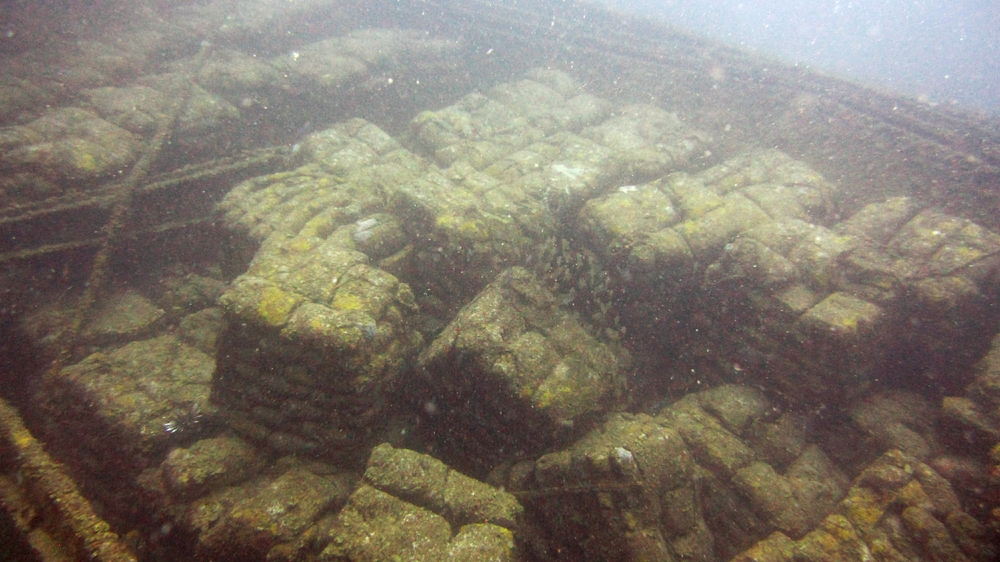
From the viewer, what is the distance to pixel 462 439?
464cm

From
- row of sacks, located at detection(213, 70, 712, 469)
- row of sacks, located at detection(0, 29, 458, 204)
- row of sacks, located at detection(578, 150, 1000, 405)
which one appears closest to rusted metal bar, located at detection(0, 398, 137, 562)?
row of sacks, located at detection(213, 70, 712, 469)

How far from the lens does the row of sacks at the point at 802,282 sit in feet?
17.2

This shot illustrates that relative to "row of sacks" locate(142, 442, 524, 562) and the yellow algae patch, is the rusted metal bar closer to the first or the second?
"row of sacks" locate(142, 442, 524, 562)

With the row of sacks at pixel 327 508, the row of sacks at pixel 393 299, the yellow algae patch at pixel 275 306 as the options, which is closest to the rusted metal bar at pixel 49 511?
the row of sacks at pixel 327 508

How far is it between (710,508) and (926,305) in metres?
4.29

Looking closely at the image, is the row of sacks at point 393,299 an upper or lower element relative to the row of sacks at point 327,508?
upper

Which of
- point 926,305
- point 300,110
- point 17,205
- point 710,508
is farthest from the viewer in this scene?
point 300,110

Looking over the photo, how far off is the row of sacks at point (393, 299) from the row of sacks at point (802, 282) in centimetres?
116

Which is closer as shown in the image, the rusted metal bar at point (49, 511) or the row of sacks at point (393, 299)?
the rusted metal bar at point (49, 511)

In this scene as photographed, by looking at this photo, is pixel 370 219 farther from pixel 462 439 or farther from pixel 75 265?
pixel 75 265

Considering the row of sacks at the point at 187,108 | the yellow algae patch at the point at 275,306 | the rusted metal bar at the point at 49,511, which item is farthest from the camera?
the row of sacks at the point at 187,108

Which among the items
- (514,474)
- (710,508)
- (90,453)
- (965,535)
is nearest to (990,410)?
(965,535)

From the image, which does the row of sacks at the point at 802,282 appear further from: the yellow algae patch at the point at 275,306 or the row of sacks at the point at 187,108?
the row of sacks at the point at 187,108

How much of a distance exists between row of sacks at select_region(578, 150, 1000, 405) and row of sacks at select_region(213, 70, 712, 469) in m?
1.16
